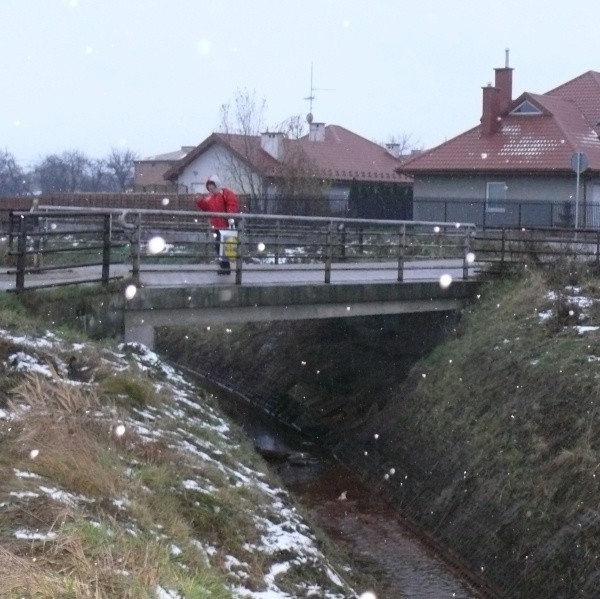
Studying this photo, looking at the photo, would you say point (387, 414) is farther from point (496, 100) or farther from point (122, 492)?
point (496, 100)

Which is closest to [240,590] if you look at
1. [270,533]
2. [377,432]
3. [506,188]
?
[270,533]

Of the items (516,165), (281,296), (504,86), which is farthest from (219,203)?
(504,86)

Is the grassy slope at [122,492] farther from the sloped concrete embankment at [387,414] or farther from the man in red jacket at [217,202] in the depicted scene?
the man in red jacket at [217,202]

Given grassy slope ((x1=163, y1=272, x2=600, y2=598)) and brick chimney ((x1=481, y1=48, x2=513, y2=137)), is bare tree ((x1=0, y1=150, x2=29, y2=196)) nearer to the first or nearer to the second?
brick chimney ((x1=481, y1=48, x2=513, y2=137))

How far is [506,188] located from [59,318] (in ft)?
93.7

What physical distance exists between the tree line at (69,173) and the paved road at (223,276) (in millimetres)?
76946

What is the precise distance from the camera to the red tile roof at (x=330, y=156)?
47.5 m

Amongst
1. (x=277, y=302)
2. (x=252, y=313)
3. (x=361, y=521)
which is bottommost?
(x=361, y=521)

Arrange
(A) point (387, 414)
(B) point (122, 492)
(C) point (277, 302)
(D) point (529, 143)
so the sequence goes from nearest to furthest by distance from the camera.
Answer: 1. (B) point (122, 492)
2. (C) point (277, 302)
3. (A) point (387, 414)
4. (D) point (529, 143)

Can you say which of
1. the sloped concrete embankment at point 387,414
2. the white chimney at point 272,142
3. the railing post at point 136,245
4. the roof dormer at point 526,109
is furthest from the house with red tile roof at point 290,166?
the railing post at point 136,245

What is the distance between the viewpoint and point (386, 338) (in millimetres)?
20641

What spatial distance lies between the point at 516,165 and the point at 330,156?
15.2 metres

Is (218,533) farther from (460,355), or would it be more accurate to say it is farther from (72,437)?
(460,355)

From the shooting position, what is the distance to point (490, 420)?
15.3 m
